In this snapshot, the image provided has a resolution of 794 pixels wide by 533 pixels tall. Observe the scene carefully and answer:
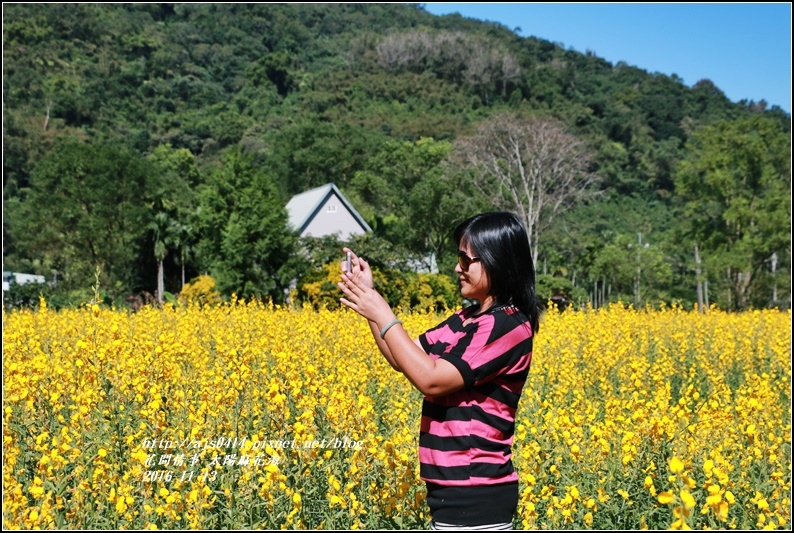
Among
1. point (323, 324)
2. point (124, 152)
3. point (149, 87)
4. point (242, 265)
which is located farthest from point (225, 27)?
point (323, 324)

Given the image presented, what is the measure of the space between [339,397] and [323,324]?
4.66m

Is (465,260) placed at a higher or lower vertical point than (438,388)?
higher

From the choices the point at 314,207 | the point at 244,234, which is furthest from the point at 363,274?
the point at 314,207

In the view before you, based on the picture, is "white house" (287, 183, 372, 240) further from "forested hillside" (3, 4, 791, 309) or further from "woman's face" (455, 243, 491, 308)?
"woman's face" (455, 243, 491, 308)

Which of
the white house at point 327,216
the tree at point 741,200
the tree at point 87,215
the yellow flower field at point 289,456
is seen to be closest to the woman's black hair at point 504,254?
the yellow flower field at point 289,456

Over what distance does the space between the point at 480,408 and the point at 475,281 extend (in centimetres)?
41

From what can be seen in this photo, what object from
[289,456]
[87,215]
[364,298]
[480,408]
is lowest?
[289,456]

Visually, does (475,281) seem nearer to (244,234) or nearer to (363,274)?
(363,274)

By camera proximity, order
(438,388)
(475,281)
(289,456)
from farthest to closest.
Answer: (289,456)
(475,281)
(438,388)

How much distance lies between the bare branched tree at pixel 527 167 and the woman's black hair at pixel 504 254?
97.0ft

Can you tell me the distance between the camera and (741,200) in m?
26.3

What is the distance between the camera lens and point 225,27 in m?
112

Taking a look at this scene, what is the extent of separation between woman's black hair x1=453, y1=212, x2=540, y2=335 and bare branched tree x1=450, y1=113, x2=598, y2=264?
2956 centimetres

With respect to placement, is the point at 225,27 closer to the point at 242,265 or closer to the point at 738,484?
the point at 242,265
